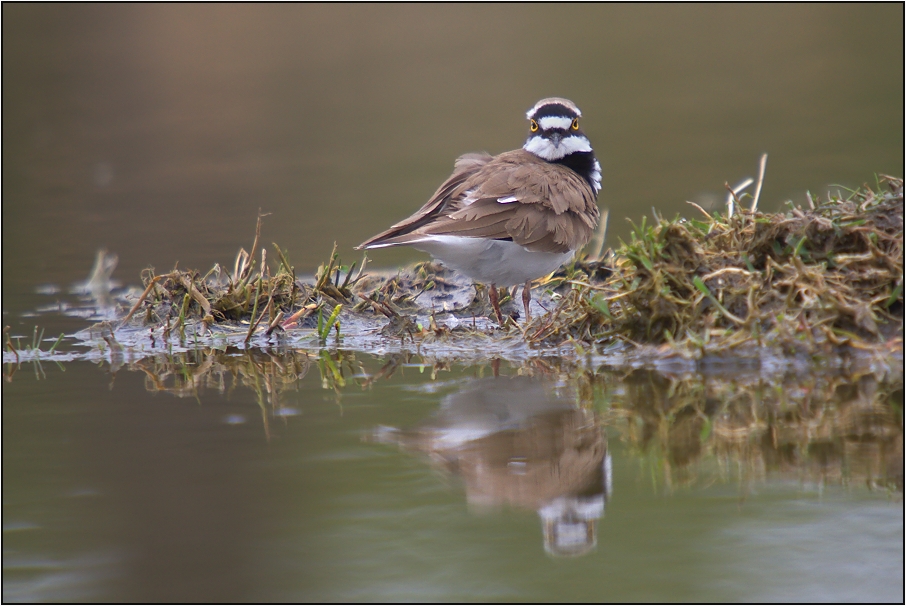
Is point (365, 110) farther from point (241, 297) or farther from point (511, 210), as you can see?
point (511, 210)

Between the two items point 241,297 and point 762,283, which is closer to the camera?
point 762,283

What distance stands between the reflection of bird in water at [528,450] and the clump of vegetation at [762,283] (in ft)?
2.28

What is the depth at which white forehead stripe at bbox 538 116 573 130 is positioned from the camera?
22.8 feet

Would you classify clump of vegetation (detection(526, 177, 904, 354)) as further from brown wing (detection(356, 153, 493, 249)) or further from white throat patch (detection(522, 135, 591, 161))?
white throat patch (detection(522, 135, 591, 161))

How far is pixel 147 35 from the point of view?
80.1ft

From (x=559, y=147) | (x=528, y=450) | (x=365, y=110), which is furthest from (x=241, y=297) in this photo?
(x=365, y=110)

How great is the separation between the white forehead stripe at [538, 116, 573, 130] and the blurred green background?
9.38ft

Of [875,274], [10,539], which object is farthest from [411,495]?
[875,274]

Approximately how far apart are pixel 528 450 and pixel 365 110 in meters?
16.3

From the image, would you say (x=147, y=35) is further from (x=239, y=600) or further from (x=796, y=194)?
(x=239, y=600)

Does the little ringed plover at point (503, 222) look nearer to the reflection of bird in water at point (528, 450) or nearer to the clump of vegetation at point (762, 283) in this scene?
the clump of vegetation at point (762, 283)

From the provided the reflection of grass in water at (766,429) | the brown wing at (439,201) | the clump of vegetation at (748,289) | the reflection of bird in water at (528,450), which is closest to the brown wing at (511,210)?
the brown wing at (439,201)

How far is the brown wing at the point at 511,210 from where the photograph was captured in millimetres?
6062

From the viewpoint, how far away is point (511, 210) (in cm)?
618
